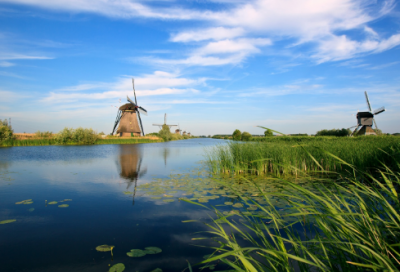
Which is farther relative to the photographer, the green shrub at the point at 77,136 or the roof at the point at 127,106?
the roof at the point at 127,106

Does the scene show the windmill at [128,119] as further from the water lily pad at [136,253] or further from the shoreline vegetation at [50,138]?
the water lily pad at [136,253]

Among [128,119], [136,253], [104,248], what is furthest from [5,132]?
[136,253]

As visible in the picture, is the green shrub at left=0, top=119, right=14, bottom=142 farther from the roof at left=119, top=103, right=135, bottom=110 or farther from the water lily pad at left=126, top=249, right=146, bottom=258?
the water lily pad at left=126, top=249, right=146, bottom=258

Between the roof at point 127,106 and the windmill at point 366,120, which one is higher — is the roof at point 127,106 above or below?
above

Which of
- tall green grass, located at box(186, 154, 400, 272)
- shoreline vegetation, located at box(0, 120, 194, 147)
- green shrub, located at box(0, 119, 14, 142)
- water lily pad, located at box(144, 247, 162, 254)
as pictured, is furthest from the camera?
shoreline vegetation, located at box(0, 120, 194, 147)

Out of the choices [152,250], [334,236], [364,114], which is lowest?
[152,250]

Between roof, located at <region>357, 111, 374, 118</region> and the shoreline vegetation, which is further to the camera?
roof, located at <region>357, 111, 374, 118</region>

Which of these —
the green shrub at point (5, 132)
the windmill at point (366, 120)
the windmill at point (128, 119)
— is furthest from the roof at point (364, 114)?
the green shrub at point (5, 132)

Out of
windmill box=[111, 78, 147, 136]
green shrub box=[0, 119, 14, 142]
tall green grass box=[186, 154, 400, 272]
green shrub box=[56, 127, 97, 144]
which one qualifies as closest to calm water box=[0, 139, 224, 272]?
tall green grass box=[186, 154, 400, 272]

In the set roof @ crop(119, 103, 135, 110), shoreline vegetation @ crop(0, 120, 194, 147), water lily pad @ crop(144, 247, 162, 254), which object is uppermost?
roof @ crop(119, 103, 135, 110)

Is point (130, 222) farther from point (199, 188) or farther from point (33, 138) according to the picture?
point (33, 138)

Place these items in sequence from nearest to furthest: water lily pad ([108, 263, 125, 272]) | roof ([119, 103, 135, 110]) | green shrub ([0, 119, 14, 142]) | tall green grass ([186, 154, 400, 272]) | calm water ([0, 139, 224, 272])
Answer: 1. tall green grass ([186, 154, 400, 272])
2. water lily pad ([108, 263, 125, 272])
3. calm water ([0, 139, 224, 272])
4. green shrub ([0, 119, 14, 142])
5. roof ([119, 103, 135, 110])

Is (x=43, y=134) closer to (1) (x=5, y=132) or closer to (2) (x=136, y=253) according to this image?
(1) (x=5, y=132)

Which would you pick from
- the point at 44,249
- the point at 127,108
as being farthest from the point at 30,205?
the point at 127,108
